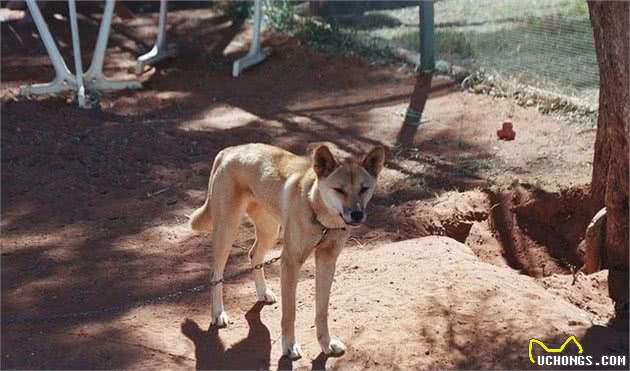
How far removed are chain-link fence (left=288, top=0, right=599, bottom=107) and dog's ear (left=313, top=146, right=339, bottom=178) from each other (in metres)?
5.15

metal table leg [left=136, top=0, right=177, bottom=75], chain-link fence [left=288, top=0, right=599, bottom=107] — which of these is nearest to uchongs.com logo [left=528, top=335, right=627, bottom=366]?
chain-link fence [left=288, top=0, right=599, bottom=107]

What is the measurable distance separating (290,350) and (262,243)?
2.96ft

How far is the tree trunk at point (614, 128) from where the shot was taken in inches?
231

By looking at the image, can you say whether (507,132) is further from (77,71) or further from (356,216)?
(77,71)

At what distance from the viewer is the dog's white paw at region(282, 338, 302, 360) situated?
5456mm

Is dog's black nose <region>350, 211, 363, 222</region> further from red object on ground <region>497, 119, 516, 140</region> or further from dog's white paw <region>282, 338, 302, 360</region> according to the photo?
red object on ground <region>497, 119, 516, 140</region>

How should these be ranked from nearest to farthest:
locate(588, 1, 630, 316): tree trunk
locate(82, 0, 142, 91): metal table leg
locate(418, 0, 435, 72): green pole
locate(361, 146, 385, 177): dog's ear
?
locate(361, 146, 385, 177): dog's ear < locate(588, 1, 630, 316): tree trunk < locate(82, 0, 142, 91): metal table leg < locate(418, 0, 435, 72): green pole

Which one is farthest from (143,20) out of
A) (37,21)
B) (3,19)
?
(37,21)

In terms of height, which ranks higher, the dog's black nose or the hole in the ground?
the dog's black nose

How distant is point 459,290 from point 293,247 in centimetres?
128

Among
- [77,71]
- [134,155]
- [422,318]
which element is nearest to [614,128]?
[422,318]

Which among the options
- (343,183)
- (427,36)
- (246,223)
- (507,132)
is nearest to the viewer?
(343,183)

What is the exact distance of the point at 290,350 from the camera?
5461mm

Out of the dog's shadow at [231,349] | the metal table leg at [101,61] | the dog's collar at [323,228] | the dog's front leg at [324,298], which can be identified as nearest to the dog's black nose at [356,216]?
the dog's collar at [323,228]
